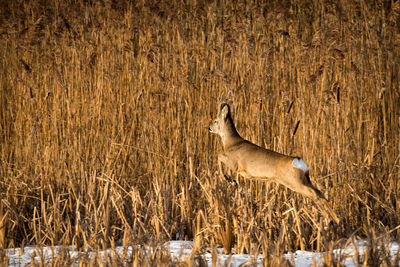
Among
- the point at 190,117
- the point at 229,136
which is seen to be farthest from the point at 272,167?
the point at 190,117

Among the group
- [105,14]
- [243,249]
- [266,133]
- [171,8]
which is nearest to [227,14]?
[171,8]

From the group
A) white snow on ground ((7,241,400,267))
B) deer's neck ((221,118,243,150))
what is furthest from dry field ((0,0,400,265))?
deer's neck ((221,118,243,150))

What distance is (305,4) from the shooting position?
251 inches

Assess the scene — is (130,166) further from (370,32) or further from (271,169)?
(370,32)

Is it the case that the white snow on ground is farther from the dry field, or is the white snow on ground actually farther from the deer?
the deer

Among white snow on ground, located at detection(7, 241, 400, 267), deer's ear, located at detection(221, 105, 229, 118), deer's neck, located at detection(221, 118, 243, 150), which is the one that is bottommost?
white snow on ground, located at detection(7, 241, 400, 267)

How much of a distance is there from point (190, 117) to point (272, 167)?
1.95 meters

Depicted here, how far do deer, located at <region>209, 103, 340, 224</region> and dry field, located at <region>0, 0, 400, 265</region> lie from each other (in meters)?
0.48

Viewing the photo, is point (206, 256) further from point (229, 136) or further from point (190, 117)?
point (190, 117)

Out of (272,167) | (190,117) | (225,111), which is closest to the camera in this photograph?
(272,167)

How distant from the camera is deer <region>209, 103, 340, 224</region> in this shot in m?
3.22

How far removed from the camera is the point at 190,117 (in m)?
5.15

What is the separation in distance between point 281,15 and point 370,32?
837 mm

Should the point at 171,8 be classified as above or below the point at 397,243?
above
